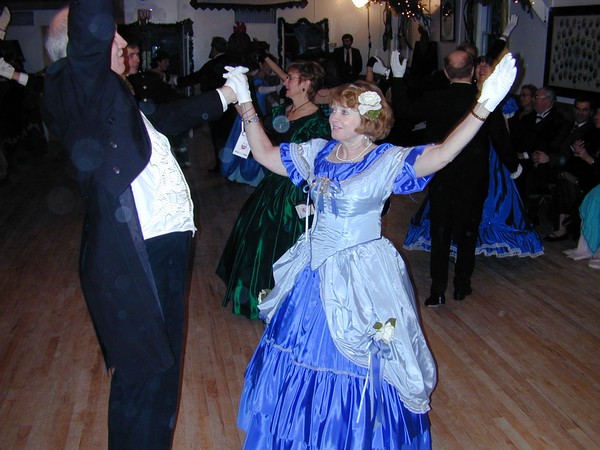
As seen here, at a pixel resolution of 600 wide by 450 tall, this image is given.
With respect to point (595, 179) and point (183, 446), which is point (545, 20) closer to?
point (595, 179)

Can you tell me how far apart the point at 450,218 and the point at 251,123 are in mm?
1916

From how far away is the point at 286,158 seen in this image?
8.13 ft

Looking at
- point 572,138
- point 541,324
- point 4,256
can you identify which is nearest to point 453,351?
point 541,324

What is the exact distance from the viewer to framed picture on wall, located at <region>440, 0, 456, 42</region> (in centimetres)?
901

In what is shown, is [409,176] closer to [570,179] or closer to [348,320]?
[348,320]

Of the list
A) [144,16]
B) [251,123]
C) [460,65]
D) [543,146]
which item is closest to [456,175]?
[460,65]

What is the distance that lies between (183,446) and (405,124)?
5.55m

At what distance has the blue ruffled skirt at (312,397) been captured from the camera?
2.19 m

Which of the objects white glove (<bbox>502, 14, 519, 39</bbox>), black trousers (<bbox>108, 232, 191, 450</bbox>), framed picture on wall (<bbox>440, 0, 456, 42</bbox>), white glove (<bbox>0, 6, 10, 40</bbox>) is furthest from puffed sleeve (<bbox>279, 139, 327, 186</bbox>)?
framed picture on wall (<bbox>440, 0, 456, 42</bbox>)

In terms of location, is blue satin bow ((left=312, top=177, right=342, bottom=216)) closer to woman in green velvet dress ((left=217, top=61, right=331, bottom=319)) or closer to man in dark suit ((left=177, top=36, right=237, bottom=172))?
woman in green velvet dress ((left=217, top=61, right=331, bottom=319))

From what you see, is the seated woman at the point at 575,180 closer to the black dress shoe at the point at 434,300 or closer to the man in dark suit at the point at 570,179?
the man in dark suit at the point at 570,179

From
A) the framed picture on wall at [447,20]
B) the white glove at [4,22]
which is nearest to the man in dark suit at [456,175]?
the white glove at [4,22]

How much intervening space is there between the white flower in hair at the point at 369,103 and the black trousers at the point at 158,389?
0.75m

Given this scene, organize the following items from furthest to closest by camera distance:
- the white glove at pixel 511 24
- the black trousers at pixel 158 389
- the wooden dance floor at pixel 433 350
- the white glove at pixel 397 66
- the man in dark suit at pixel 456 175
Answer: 1. the white glove at pixel 511 24
2. the man in dark suit at pixel 456 175
3. the white glove at pixel 397 66
4. the wooden dance floor at pixel 433 350
5. the black trousers at pixel 158 389
